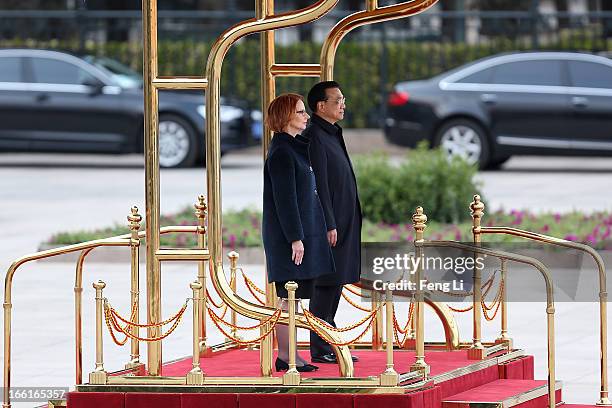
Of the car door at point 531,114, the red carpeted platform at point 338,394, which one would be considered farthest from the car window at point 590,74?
the red carpeted platform at point 338,394

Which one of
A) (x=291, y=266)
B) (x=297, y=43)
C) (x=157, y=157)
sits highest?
(x=297, y=43)

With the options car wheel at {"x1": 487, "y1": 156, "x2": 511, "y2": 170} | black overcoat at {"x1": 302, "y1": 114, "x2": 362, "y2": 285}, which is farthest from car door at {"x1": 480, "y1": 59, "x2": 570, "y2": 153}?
black overcoat at {"x1": 302, "y1": 114, "x2": 362, "y2": 285}

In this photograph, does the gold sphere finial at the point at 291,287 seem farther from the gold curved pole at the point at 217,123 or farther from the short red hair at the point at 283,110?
the short red hair at the point at 283,110

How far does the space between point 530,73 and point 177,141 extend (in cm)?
534

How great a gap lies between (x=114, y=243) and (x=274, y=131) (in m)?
1.14

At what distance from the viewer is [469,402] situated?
8.03 metres

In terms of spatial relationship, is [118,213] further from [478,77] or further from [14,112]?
[478,77]

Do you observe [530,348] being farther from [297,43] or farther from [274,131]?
[297,43]

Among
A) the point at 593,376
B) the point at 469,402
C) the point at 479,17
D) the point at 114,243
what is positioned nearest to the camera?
the point at 469,402

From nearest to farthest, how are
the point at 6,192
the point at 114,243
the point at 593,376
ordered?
the point at 114,243 < the point at 593,376 < the point at 6,192

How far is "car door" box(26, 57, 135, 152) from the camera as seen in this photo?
2602 cm

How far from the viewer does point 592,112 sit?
24.6 metres

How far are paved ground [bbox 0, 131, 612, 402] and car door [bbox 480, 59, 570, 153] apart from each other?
51 cm

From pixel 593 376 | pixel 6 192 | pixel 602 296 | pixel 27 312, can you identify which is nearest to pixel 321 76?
pixel 602 296
